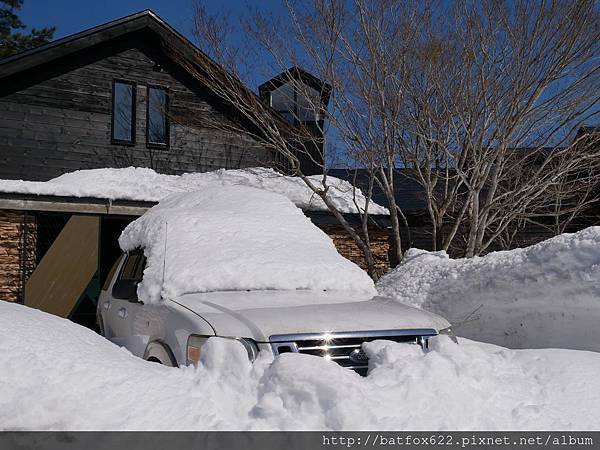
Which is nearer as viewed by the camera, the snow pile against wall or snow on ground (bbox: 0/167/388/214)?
the snow pile against wall

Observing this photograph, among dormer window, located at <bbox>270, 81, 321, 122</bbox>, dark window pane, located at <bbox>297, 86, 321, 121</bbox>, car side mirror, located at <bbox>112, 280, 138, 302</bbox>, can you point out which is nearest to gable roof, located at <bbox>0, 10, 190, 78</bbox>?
dormer window, located at <bbox>270, 81, 321, 122</bbox>

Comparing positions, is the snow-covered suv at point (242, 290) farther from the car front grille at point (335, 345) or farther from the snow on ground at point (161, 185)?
the snow on ground at point (161, 185)

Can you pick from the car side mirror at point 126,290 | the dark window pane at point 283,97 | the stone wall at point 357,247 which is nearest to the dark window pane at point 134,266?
the car side mirror at point 126,290

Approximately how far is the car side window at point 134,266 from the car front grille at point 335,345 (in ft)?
6.27

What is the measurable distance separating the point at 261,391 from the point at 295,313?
70 centimetres

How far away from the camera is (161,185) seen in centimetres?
1222

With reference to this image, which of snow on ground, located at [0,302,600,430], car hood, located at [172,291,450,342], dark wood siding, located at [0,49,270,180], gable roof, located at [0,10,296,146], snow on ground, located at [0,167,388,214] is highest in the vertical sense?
gable roof, located at [0,10,296,146]

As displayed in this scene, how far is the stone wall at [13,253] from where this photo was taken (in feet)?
35.7

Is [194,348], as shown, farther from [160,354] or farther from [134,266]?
[134,266]

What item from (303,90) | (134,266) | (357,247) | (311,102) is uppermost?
(303,90)

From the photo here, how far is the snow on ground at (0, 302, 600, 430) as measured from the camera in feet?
8.35

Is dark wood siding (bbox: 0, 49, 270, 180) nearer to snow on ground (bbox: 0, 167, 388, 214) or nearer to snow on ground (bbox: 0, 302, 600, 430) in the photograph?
snow on ground (bbox: 0, 167, 388, 214)

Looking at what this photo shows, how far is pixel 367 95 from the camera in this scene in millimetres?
11188

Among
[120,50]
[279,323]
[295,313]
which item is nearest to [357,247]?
[120,50]
